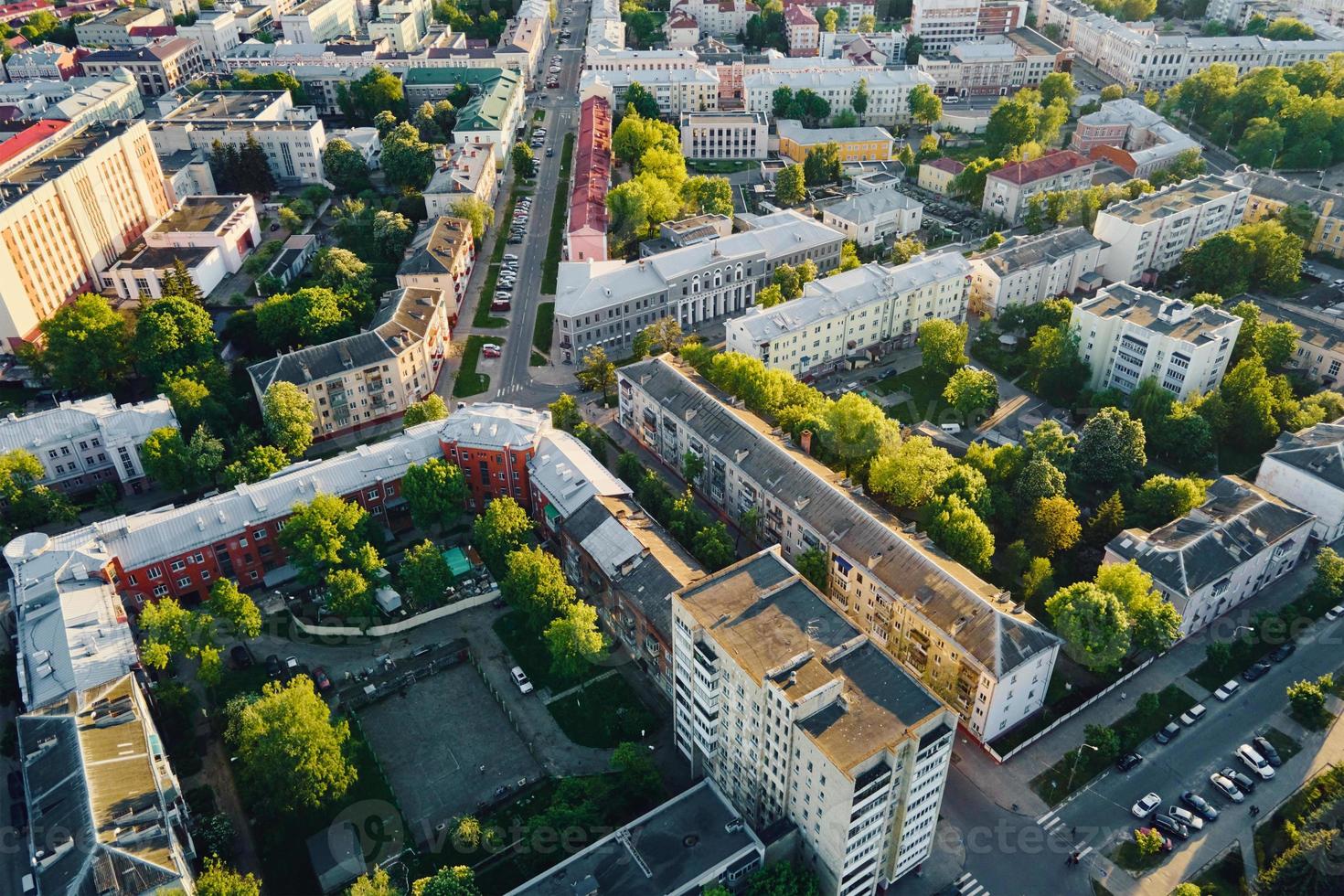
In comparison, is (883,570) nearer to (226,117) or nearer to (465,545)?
(465,545)

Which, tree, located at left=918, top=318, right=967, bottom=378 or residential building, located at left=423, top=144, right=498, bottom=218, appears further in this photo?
residential building, located at left=423, top=144, right=498, bottom=218

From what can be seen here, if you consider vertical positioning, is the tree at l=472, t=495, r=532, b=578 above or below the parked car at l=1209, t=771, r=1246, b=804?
above

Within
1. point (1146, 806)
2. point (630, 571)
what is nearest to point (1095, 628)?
point (1146, 806)

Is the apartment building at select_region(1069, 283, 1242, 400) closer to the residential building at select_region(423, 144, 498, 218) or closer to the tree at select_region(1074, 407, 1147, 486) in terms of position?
the tree at select_region(1074, 407, 1147, 486)

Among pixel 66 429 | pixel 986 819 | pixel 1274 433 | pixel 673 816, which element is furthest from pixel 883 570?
pixel 66 429

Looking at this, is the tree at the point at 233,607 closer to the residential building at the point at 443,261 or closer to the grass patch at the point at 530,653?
the grass patch at the point at 530,653

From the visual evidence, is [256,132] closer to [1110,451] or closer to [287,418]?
[287,418]

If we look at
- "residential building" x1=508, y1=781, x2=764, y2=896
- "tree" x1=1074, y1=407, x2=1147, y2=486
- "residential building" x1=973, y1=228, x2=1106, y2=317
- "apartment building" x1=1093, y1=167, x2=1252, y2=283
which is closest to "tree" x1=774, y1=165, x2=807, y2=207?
"residential building" x1=973, y1=228, x2=1106, y2=317
